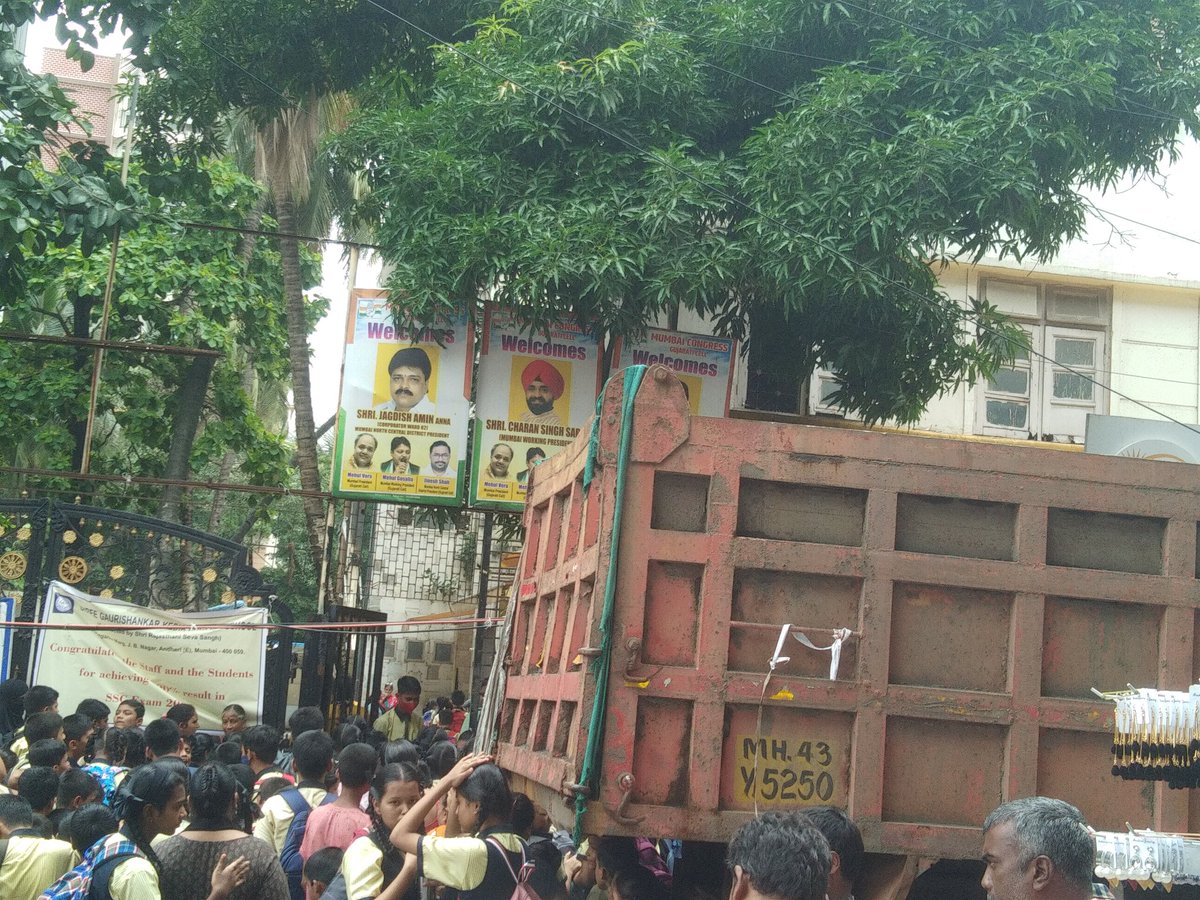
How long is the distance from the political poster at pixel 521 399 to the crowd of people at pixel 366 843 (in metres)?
6.38

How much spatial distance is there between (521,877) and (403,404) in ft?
28.7

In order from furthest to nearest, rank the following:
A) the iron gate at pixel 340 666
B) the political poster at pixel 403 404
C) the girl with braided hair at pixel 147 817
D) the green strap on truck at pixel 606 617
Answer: the political poster at pixel 403 404 < the iron gate at pixel 340 666 < the green strap on truck at pixel 606 617 < the girl with braided hair at pixel 147 817

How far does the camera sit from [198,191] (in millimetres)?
10594

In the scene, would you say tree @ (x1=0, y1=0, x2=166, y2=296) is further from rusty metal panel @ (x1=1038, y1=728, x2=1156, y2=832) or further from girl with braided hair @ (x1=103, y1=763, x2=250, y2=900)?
rusty metal panel @ (x1=1038, y1=728, x2=1156, y2=832)

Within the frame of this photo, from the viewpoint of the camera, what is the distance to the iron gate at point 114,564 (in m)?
10.8

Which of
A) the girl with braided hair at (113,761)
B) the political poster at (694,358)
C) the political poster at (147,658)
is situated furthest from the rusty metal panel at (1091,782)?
the political poster at (694,358)

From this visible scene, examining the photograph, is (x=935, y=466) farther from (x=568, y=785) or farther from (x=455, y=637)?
(x=455, y=637)

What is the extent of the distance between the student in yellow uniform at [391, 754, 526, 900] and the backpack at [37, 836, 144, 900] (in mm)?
877

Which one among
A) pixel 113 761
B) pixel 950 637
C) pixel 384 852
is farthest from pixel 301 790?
pixel 950 637

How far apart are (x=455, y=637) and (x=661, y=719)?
2197 centimetres

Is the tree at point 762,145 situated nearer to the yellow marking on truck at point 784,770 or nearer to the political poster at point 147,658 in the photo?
the political poster at point 147,658

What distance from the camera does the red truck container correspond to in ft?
13.8

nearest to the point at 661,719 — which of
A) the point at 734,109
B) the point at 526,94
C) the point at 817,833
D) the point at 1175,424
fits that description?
the point at 817,833

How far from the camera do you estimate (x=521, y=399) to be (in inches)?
504
